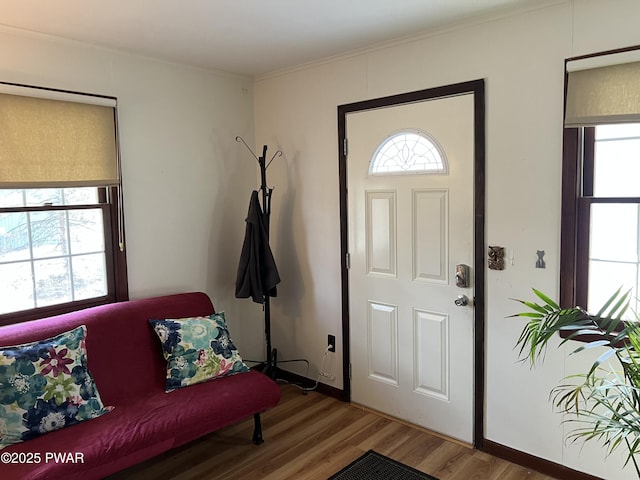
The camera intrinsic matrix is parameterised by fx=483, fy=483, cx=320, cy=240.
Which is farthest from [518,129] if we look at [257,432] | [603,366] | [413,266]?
[257,432]

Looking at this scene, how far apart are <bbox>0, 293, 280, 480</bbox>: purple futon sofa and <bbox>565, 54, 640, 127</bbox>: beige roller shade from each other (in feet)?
6.87

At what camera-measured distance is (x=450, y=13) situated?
2451 mm

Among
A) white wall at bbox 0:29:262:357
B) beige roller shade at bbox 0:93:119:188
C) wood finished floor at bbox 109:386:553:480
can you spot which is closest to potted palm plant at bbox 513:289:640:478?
wood finished floor at bbox 109:386:553:480

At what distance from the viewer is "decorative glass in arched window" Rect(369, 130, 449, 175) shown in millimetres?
2766

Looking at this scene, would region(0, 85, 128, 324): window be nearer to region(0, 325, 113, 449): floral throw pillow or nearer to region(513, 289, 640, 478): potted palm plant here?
region(0, 325, 113, 449): floral throw pillow

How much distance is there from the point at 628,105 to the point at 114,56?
9.04 ft

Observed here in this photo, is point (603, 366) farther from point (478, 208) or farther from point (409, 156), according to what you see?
point (409, 156)

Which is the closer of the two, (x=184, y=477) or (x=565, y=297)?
(x=565, y=297)

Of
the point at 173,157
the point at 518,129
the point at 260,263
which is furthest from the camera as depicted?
the point at 260,263

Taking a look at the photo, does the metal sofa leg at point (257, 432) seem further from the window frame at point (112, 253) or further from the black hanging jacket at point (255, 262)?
the window frame at point (112, 253)

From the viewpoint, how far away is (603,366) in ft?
7.43

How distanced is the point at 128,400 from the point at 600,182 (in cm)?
256

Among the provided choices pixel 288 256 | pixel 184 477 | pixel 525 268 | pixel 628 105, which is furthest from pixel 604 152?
pixel 184 477

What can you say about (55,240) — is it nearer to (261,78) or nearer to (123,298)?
(123,298)
